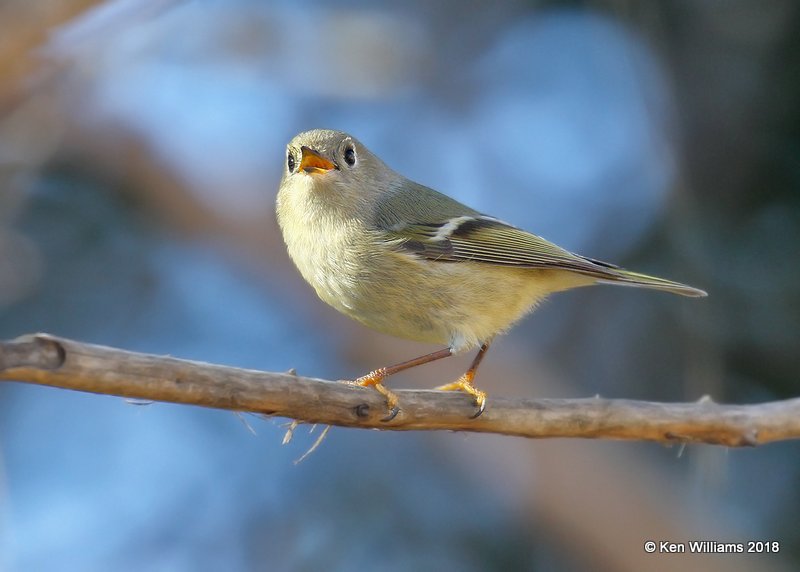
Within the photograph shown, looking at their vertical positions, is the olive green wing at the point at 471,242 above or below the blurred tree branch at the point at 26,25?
below

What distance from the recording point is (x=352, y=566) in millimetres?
4957

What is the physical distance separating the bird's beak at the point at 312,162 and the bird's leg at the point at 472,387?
83 cm

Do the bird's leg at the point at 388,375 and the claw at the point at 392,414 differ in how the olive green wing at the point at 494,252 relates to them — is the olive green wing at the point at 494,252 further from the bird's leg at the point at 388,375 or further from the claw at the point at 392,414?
the claw at the point at 392,414

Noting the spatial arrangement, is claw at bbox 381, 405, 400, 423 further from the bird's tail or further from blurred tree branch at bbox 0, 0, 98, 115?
blurred tree branch at bbox 0, 0, 98, 115

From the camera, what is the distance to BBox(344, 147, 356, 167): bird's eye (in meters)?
3.17

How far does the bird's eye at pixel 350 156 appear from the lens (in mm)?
3174

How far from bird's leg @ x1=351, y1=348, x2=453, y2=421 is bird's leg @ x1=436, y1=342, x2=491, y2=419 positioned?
0.32 ft

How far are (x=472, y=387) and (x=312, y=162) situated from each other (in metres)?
0.96

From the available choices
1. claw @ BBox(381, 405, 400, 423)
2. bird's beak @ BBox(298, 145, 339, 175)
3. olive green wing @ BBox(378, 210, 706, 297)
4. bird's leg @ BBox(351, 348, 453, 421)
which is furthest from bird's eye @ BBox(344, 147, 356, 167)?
claw @ BBox(381, 405, 400, 423)

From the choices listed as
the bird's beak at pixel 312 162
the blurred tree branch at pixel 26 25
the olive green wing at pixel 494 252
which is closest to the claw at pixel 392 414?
the olive green wing at pixel 494 252

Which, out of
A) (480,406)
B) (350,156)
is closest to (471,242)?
(350,156)

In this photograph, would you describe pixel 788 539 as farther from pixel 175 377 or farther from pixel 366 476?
pixel 175 377

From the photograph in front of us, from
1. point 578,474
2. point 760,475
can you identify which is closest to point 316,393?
point 578,474

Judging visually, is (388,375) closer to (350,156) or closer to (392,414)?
(392,414)
